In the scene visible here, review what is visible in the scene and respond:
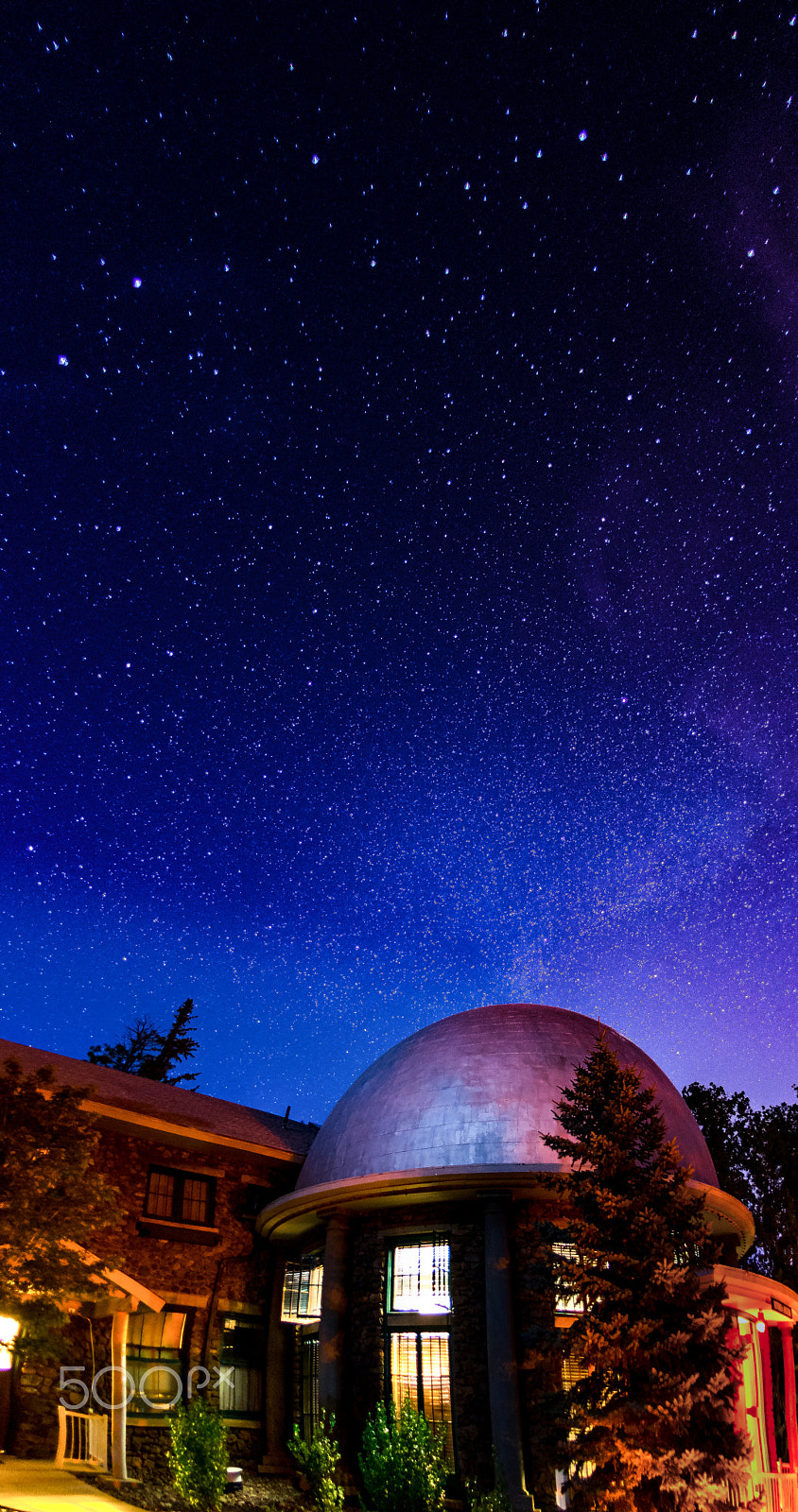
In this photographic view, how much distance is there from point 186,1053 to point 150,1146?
28.6m

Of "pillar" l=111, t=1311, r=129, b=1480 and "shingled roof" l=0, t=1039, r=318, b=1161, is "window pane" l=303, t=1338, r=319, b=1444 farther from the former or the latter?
"pillar" l=111, t=1311, r=129, b=1480

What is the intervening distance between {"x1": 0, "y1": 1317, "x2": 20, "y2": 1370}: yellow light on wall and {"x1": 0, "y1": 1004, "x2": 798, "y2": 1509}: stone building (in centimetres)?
66

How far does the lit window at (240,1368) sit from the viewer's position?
67.5 feet

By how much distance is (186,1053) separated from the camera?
160 feet

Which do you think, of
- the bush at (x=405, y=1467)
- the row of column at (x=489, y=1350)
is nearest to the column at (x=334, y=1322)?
the row of column at (x=489, y=1350)

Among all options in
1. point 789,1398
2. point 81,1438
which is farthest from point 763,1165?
point 81,1438

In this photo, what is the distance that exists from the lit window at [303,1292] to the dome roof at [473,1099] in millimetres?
2243

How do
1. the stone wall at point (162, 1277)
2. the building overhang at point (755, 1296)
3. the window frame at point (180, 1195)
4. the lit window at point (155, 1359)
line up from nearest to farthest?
the building overhang at point (755, 1296) → the stone wall at point (162, 1277) → the lit window at point (155, 1359) → the window frame at point (180, 1195)

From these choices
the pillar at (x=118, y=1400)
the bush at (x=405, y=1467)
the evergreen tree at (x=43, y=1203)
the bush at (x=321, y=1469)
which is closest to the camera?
the evergreen tree at (x=43, y=1203)

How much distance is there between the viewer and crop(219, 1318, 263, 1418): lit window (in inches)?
810

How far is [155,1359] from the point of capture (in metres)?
19.6

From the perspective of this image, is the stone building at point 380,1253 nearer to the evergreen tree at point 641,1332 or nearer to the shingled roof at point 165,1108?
the shingled roof at point 165,1108

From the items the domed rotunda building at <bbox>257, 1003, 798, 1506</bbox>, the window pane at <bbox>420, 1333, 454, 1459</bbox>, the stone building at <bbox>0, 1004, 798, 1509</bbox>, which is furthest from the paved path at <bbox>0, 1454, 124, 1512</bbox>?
the window pane at <bbox>420, 1333, 454, 1459</bbox>

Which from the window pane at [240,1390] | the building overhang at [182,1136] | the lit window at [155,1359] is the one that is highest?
the building overhang at [182,1136]
